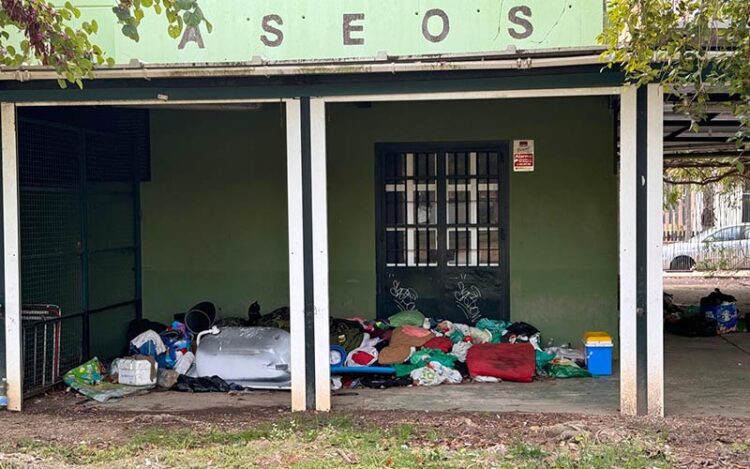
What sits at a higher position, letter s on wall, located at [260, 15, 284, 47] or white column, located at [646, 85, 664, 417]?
letter s on wall, located at [260, 15, 284, 47]

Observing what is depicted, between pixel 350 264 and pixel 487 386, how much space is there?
2.40 meters

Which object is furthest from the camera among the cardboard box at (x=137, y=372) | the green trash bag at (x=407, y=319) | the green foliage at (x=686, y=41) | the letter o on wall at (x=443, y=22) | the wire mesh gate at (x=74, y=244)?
the green trash bag at (x=407, y=319)

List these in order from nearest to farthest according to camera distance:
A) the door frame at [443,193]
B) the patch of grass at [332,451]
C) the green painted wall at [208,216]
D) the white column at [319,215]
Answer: the patch of grass at [332,451] < the white column at [319,215] < the door frame at [443,193] < the green painted wall at [208,216]

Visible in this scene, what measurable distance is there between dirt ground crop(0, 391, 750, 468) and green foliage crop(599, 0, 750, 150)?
2.20 metres

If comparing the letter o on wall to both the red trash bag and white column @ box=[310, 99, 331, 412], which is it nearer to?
white column @ box=[310, 99, 331, 412]

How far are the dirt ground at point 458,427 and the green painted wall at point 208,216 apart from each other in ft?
8.48

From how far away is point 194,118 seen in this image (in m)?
9.30

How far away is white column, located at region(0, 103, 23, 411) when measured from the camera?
6648 mm

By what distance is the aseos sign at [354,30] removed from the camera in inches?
246

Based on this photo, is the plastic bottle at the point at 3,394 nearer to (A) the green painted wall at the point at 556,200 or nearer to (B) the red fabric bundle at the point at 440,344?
(B) the red fabric bundle at the point at 440,344

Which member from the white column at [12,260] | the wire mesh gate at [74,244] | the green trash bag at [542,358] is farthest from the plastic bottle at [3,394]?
the green trash bag at [542,358]

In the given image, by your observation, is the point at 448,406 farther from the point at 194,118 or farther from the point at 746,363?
the point at 194,118

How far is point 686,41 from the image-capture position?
5.47 metres

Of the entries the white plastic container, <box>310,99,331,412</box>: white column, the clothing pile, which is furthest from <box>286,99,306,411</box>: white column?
the clothing pile
